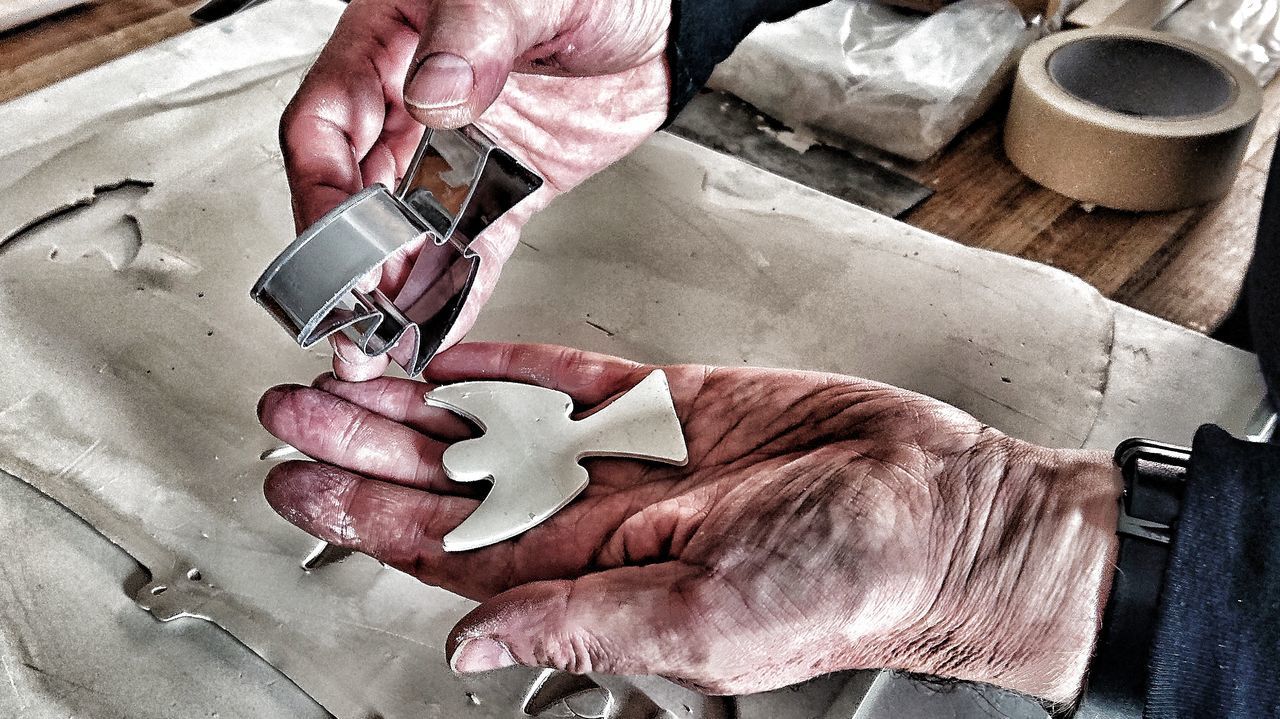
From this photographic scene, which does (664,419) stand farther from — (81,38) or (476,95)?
(81,38)

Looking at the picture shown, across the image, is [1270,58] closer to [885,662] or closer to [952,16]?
[952,16]

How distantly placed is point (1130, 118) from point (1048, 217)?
0.22 metres

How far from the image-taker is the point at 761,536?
3.01 feet

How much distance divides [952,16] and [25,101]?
1.87 metres

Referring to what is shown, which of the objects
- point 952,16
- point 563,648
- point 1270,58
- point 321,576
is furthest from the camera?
point 1270,58

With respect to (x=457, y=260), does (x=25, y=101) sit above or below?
below

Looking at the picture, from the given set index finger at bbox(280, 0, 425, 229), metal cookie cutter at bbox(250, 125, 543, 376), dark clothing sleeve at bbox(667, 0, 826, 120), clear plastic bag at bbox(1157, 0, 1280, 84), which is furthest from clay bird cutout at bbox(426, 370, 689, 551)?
clear plastic bag at bbox(1157, 0, 1280, 84)

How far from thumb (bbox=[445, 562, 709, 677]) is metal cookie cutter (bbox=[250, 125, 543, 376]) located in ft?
1.23

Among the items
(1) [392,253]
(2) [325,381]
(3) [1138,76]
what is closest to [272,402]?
(2) [325,381]

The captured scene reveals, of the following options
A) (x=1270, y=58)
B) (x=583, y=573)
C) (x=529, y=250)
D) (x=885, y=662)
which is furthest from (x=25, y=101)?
(x=1270, y=58)

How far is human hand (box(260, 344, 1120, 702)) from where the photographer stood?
88 centimetres

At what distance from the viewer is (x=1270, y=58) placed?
7.66 ft

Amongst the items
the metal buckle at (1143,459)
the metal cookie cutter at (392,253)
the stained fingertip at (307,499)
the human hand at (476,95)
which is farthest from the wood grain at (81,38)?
the metal buckle at (1143,459)

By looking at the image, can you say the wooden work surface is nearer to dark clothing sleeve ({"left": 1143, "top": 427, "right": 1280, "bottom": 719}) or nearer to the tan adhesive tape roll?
the tan adhesive tape roll
